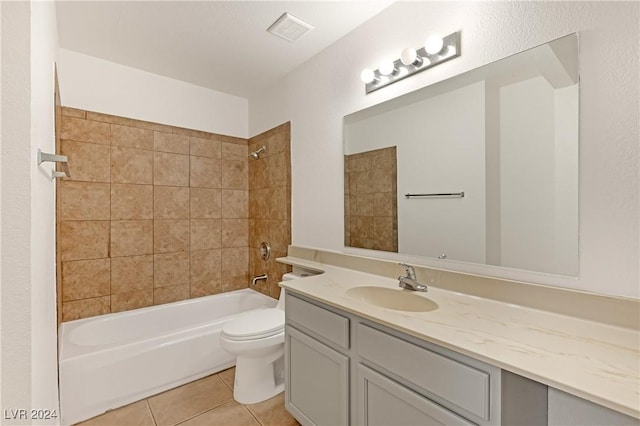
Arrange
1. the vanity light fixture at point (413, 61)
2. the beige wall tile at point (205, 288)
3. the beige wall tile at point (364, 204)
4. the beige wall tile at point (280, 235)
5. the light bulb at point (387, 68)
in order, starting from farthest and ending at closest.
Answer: the beige wall tile at point (205, 288) → the beige wall tile at point (280, 235) → the beige wall tile at point (364, 204) → the light bulb at point (387, 68) → the vanity light fixture at point (413, 61)

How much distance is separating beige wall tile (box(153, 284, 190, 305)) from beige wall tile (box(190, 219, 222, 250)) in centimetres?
39

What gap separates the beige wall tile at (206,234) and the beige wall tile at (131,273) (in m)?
0.40

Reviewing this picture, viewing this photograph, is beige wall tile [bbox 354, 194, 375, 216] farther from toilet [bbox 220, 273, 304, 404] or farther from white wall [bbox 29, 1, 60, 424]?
white wall [bbox 29, 1, 60, 424]

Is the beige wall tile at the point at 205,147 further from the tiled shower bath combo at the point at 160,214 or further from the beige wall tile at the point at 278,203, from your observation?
the beige wall tile at the point at 278,203

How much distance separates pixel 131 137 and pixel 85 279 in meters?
1.21

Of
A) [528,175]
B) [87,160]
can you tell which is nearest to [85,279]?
[87,160]

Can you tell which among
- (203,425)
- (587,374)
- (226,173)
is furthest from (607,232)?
(226,173)

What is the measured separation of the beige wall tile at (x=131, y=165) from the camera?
95.1 inches

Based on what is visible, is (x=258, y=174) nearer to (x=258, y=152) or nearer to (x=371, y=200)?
(x=258, y=152)

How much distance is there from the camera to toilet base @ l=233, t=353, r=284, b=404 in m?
1.88

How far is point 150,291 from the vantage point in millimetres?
2559

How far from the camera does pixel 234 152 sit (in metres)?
3.07

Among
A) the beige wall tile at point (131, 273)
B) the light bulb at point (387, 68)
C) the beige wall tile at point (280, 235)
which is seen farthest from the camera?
the beige wall tile at point (280, 235)

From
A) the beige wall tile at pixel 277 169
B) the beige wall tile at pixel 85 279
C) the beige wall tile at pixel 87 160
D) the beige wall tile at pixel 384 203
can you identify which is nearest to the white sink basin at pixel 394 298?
the beige wall tile at pixel 384 203
